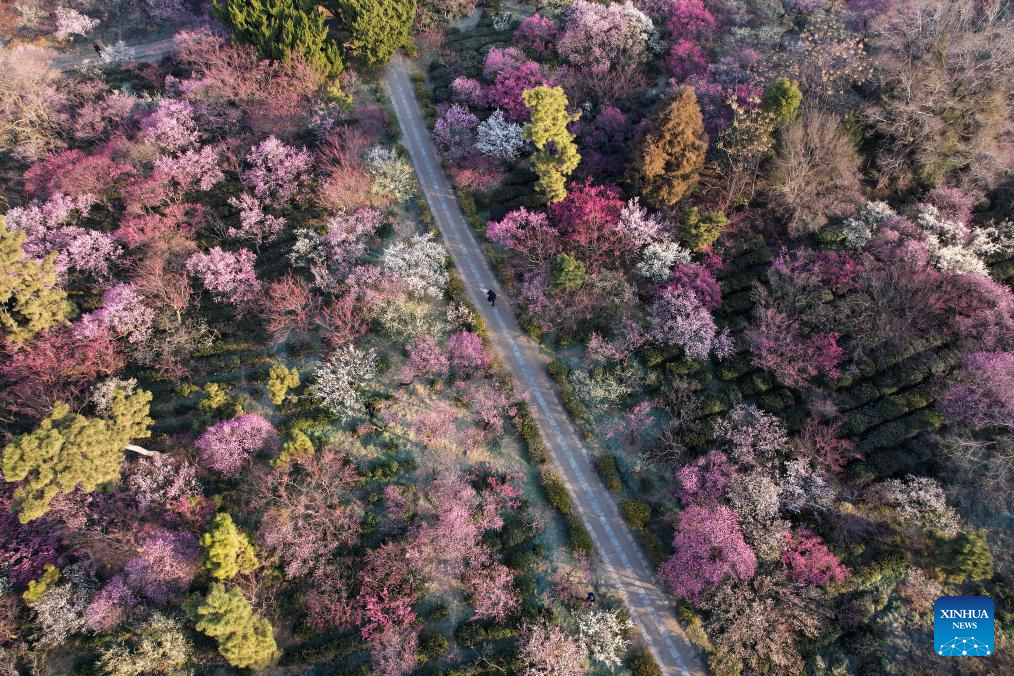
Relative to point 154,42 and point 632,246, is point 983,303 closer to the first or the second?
point 632,246

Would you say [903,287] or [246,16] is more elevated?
[246,16]

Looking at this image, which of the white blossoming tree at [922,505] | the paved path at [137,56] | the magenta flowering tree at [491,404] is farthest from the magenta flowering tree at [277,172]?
the white blossoming tree at [922,505]

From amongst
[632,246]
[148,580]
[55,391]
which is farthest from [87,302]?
[632,246]

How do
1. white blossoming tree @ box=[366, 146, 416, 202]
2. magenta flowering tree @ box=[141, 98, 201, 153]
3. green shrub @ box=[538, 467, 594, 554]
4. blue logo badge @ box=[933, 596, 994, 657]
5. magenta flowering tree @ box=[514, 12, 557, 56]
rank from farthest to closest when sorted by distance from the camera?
magenta flowering tree @ box=[514, 12, 557, 56]
magenta flowering tree @ box=[141, 98, 201, 153]
white blossoming tree @ box=[366, 146, 416, 202]
green shrub @ box=[538, 467, 594, 554]
blue logo badge @ box=[933, 596, 994, 657]

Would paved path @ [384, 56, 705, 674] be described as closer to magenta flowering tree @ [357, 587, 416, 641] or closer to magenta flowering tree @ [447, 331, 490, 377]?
magenta flowering tree @ [447, 331, 490, 377]

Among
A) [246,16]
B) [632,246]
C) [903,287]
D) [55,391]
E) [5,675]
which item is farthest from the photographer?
[246,16]

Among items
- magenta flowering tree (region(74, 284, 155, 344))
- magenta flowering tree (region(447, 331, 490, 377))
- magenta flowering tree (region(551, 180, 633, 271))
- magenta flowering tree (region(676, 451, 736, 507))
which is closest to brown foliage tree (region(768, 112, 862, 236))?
magenta flowering tree (region(551, 180, 633, 271))
